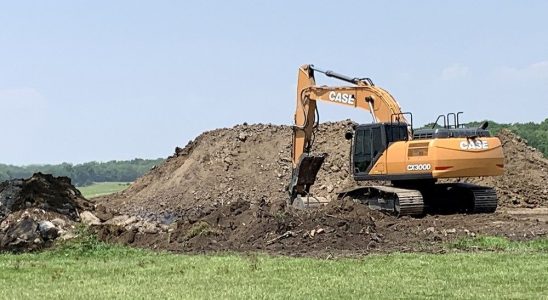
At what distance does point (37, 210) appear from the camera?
22.9 metres

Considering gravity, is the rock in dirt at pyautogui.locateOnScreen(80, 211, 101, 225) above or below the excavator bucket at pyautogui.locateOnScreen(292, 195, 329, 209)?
below

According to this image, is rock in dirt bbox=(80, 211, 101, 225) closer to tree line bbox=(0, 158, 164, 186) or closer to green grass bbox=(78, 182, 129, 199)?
green grass bbox=(78, 182, 129, 199)

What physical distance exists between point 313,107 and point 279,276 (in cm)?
1352

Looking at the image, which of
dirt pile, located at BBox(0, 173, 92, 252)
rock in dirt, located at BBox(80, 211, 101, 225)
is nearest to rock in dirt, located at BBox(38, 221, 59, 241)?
dirt pile, located at BBox(0, 173, 92, 252)

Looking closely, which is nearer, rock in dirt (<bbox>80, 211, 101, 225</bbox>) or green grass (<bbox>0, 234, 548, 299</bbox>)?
green grass (<bbox>0, 234, 548, 299</bbox>)

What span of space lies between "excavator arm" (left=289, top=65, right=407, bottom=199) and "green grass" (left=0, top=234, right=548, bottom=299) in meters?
7.90

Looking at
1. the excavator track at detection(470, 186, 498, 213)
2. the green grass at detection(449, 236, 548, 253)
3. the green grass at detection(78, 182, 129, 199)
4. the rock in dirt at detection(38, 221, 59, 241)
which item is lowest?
the green grass at detection(449, 236, 548, 253)

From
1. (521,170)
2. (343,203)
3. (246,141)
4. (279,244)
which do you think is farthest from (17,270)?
(246,141)

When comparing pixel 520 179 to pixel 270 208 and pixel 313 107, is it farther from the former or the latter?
pixel 270 208

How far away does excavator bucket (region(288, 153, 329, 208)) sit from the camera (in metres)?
26.3

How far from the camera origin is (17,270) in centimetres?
1711

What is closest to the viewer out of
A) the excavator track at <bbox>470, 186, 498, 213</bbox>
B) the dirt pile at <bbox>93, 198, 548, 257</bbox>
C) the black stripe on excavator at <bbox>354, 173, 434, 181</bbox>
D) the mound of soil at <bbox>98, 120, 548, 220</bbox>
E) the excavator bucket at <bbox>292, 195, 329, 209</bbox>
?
the dirt pile at <bbox>93, 198, 548, 257</bbox>

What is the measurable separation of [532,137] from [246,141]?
2277 cm

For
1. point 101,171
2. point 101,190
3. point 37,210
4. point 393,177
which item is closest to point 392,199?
point 393,177
